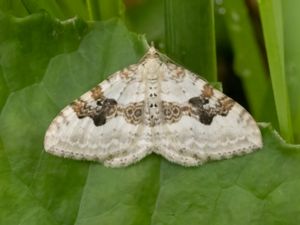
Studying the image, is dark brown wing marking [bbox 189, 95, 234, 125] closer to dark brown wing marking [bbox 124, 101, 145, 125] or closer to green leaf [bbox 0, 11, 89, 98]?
dark brown wing marking [bbox 124, 101, 145, 125]

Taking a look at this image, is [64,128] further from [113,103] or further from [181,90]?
[181,90]

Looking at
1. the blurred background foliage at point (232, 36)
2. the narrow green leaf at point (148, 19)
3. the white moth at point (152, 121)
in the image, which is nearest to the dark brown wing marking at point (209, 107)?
the white moth at point (152, 121)

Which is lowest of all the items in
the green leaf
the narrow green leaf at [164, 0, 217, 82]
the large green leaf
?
the large green leaf

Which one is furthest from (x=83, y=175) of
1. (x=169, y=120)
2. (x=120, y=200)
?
(x=169, y=120)

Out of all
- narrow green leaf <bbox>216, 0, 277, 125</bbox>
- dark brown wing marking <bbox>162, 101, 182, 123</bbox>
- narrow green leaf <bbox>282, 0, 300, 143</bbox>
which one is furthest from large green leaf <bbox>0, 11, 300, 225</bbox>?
narrow green leaf <bbox>216, 0, 277, 125</bbox>

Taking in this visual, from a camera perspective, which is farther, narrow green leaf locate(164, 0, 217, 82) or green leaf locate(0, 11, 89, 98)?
narrow green leaf locate(164, 0, 217, 82)

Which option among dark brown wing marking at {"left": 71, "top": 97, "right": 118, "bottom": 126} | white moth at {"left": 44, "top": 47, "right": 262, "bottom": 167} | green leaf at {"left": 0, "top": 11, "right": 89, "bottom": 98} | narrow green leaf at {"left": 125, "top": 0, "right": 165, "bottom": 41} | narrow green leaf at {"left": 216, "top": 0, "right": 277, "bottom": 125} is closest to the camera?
green leaf at {"left": 0, "top": 11, "right": 89, "bottom": 98}

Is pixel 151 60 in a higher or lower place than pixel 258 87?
higher

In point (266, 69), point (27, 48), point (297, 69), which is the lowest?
point (266, 69)
